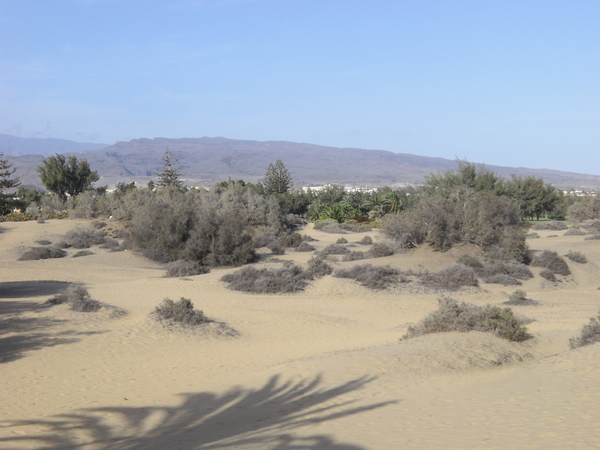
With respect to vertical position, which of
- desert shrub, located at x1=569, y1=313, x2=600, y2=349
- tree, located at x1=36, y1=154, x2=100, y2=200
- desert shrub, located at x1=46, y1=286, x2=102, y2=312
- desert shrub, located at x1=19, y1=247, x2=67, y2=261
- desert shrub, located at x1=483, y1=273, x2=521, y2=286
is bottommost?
desert shrub, located at x1=19, y1=247, x2=67, y2=261

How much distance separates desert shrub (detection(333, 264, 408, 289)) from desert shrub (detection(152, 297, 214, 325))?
7.78 meters

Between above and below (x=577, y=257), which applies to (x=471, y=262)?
above

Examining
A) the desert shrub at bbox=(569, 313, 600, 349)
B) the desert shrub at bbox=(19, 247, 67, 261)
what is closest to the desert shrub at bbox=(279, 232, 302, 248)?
the desert shrub at bbox=(19, 247, 67, 261)

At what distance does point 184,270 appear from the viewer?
23906 millimetres

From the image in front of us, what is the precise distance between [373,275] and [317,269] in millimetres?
2441

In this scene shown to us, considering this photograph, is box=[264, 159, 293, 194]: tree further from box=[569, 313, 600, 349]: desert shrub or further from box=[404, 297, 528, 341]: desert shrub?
box=[569, 313, 600, 349]: desert shrub

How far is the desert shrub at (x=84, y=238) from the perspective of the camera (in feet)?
104

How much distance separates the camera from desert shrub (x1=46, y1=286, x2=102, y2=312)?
14266 millimetres

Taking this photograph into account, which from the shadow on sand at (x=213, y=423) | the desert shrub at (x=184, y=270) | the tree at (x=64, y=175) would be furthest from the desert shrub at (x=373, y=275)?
the tree at (x=64, y=175)

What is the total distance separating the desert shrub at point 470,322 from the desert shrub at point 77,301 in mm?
8083

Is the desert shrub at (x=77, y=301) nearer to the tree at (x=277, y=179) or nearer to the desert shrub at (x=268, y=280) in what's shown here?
the desert shrub at (x=268, y=280)

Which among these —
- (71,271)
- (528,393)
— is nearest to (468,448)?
(528,393)

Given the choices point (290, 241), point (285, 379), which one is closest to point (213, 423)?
point (285, 379)

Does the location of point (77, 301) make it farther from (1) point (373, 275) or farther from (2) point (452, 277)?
(2) point (452, 277)
